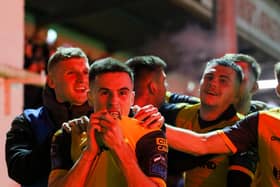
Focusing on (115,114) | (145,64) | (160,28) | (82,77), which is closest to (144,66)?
(145,64)

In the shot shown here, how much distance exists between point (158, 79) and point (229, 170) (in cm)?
43

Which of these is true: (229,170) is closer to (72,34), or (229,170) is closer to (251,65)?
(251,65)

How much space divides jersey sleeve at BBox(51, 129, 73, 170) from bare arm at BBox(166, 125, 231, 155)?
14.4 inches

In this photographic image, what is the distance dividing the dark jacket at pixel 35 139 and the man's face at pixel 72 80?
0.09 feet

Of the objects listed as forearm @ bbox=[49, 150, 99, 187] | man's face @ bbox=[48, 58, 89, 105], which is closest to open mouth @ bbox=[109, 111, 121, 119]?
forearm @ bbox=[49, 150, 99, 187]

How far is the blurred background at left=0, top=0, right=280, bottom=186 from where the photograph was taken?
18.4 ft

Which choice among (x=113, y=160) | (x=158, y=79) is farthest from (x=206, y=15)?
(x=113, y=160)

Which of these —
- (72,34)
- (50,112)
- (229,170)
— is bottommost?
(229,170)

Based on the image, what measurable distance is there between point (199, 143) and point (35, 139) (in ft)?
1.87

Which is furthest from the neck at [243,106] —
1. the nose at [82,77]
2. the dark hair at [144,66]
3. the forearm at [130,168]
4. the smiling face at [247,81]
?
the forearm at [130,168]

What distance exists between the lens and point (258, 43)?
26.2ft

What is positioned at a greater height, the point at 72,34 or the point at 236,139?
the point at 72,34

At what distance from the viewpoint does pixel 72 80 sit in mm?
2209

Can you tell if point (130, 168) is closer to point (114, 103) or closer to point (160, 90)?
point (114, 103)
